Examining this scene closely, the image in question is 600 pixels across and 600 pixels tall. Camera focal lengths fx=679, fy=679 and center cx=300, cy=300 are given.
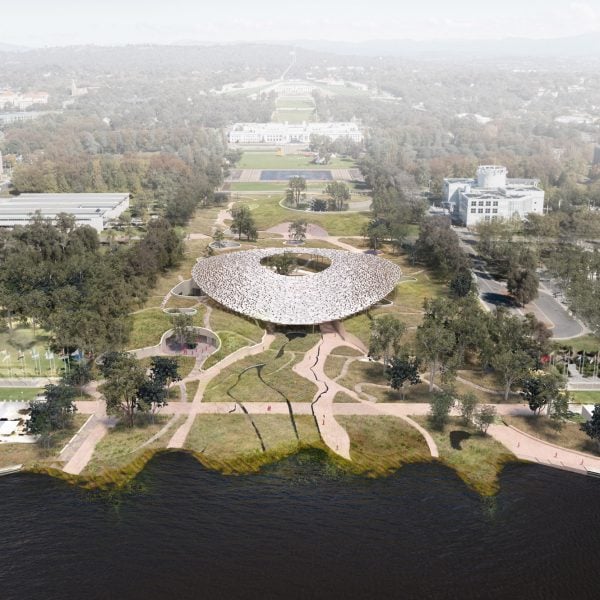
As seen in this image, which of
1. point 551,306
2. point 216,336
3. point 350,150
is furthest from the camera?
point 350,150

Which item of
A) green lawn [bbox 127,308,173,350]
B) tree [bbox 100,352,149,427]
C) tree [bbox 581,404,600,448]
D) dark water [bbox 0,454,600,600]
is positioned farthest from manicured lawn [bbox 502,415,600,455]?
green lawn [bbox 127,308,173,350]

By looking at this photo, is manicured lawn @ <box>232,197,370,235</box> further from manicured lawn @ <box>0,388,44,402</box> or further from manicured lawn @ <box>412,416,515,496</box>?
manicured lawn @ <box>412,416,515,496</box>

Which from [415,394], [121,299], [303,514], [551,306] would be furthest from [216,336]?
[551,306]

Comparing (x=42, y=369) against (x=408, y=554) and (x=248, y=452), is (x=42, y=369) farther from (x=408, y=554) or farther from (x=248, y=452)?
(x=408, y=554)

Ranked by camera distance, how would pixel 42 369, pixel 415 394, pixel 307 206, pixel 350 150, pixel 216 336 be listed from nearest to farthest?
pixel 415 394 → pixel 42 369 → pixel 216 336 → pixel 307 206 → pixel 350 150

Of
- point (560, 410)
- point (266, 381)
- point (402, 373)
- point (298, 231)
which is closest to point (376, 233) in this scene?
point (298, 231)

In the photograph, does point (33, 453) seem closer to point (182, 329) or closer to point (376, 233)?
point (182, 329)

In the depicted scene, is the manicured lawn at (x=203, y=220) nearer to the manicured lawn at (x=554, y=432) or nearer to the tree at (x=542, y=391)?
the tree at (x=542, y=391)
